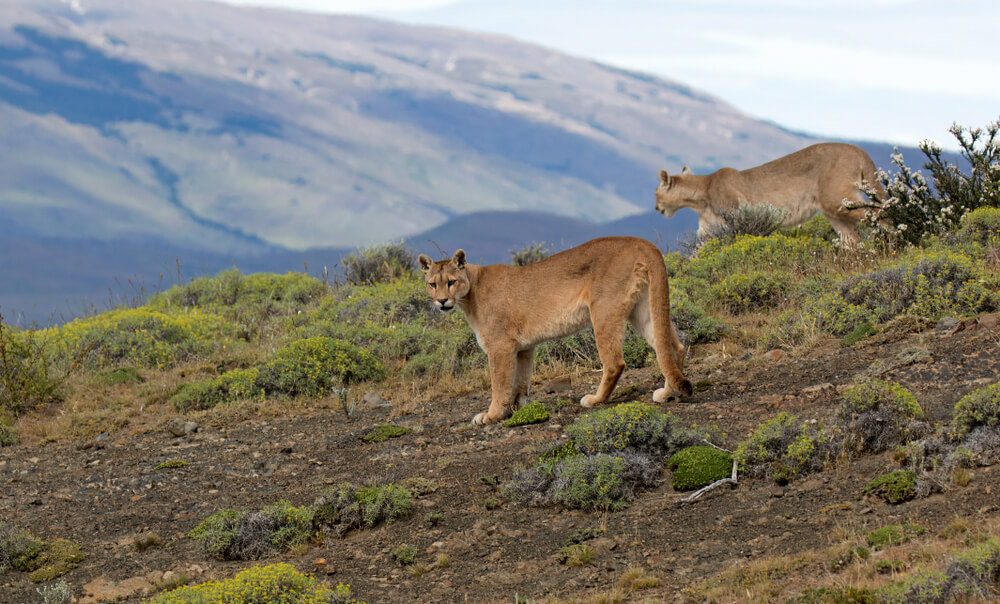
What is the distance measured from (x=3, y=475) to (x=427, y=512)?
5469 millimetres

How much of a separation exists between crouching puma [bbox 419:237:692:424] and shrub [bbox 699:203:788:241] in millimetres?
8647

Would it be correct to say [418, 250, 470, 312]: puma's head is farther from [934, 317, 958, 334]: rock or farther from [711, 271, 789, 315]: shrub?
[711, 271, 789, 315]: shrub

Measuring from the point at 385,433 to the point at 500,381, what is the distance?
57.0 inches

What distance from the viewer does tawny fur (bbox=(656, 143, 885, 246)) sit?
50.7 feet

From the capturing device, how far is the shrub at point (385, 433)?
9602 millimetres

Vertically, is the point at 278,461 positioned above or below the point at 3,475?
above

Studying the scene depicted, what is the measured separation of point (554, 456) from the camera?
7785 mm

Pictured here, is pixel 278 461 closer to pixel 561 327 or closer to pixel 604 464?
pixel 561 327

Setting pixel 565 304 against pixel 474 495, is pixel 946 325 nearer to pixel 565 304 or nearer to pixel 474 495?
pixel 565 304

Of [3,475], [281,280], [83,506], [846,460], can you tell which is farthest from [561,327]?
[281,280]

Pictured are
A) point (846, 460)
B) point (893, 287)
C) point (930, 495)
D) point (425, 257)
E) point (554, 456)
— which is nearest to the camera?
point (930, 495)

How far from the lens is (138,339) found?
1451 centimetres

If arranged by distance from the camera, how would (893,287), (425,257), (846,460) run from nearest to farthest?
(846,460), (425,257), (893,287)

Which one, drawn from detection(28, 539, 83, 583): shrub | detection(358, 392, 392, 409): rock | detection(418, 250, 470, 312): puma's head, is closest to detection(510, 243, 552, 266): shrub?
detection(358, 392, 392, 409): rock
